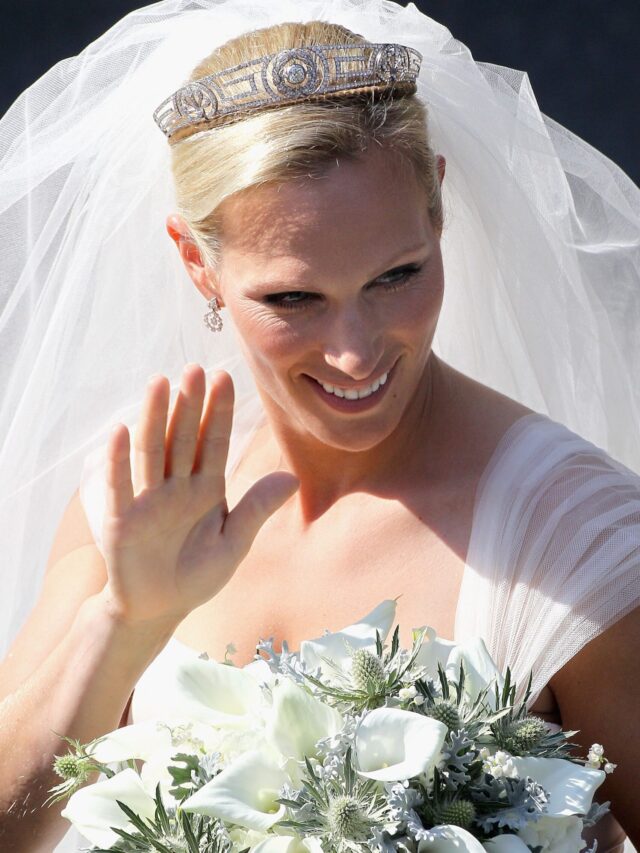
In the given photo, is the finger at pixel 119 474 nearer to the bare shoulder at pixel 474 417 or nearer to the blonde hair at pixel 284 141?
the blonde hair at pixel 284 141

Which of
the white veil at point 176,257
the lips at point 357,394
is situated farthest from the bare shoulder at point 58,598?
the lips at point 357,394

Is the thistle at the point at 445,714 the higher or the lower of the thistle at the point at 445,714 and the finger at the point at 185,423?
the lower

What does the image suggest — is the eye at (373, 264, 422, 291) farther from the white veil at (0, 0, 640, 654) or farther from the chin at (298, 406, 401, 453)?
the white veil at (0, 0, 640, 654)

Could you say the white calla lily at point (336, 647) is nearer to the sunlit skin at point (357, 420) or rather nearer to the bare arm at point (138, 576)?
the bare arm at point (138, 576)

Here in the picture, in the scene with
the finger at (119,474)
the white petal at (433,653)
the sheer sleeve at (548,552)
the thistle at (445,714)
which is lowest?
the thistle at (445,714)

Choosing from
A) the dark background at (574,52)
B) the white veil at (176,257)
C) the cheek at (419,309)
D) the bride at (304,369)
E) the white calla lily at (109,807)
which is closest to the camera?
the white calla lily at (109,807)

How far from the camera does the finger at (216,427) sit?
1.34 metres

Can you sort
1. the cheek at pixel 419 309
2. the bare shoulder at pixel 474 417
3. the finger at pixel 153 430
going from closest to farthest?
the finger at pixel 153 430, the cheek at pixel 419 309, the bare shoulder at pixel 474 417

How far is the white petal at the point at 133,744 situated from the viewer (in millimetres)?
1083

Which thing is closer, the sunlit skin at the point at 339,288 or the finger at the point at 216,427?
the finger at the point at 216,427

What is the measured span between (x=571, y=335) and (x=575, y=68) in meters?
2.31

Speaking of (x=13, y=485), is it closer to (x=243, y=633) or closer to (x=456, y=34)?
(x=243, y=633)

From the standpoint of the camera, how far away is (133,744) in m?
1.09

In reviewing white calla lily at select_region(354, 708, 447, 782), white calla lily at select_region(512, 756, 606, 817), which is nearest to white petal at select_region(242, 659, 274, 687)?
white calla lily at select_region(354, 708, 447, 782)
